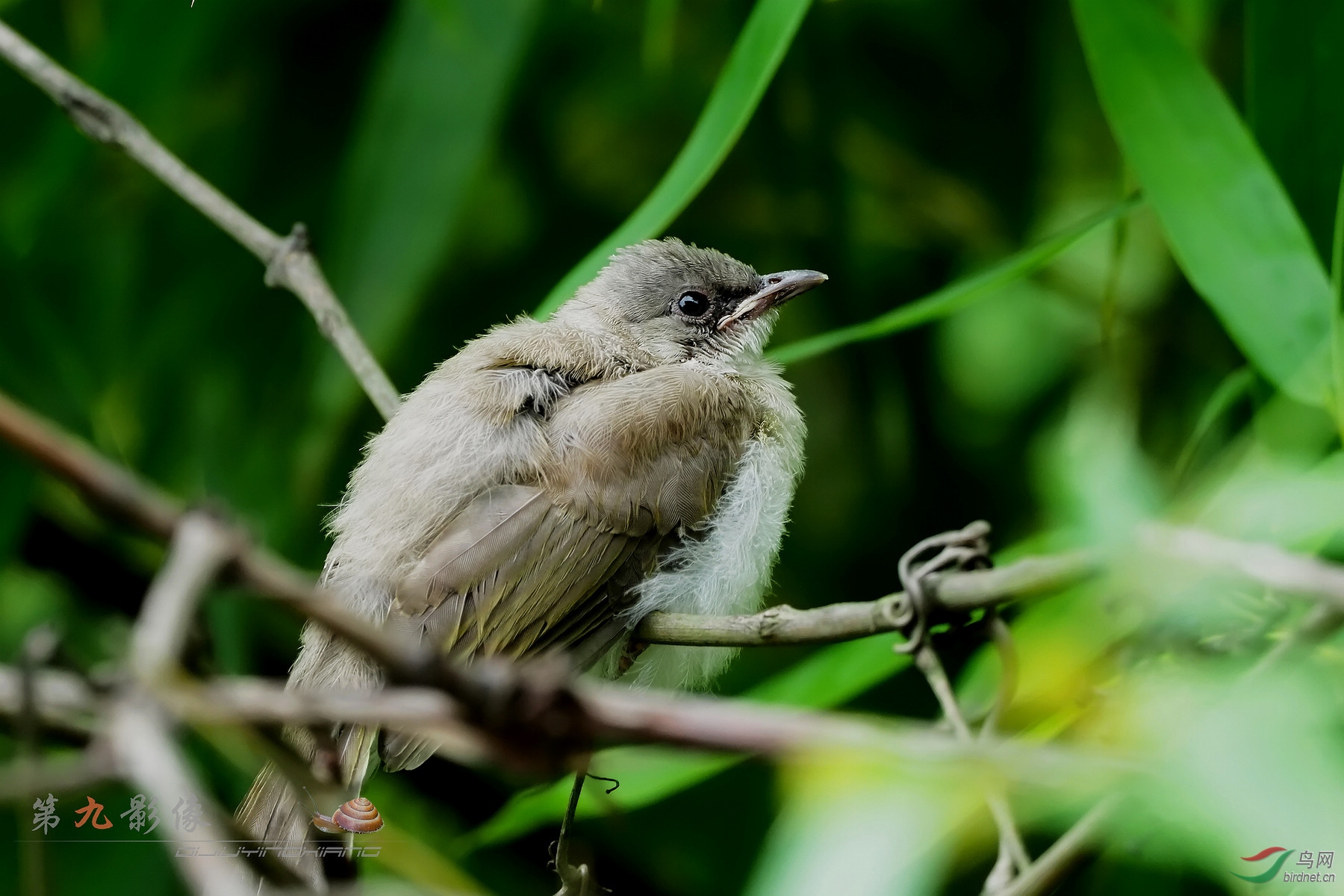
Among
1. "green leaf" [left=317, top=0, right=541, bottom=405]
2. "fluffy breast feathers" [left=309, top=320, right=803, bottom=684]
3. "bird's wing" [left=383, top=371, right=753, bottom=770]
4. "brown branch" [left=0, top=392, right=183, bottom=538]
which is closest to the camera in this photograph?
"brown branch" [left=0, top=392, right=183, bottom=538]

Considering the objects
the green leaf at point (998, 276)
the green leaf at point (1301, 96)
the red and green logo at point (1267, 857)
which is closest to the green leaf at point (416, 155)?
the green leaf at point (998, 276)

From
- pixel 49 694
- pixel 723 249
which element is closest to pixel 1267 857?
pixel 49 694

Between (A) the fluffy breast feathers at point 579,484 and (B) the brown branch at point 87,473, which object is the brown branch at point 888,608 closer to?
(A) the fluffy breast feathers at point 579,484

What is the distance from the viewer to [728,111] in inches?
90.7

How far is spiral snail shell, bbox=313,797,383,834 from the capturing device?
1252 mm

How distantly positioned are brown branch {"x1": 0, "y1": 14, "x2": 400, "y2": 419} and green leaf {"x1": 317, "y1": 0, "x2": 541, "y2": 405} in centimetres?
28

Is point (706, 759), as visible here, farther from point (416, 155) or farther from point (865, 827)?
point (416, 155)

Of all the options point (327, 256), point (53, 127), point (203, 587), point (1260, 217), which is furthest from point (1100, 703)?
point (53, 127)

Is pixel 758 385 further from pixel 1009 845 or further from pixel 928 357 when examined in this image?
pixel 1009 845

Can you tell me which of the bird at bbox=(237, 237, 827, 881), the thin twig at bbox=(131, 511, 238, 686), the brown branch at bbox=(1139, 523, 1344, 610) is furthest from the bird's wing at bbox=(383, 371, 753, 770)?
the thin twig at bbox=(131, 511, 238, 686)

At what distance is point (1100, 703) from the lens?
1.53 m

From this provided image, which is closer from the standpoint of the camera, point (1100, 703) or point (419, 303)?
point (1100, 703)

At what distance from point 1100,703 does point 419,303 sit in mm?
2522

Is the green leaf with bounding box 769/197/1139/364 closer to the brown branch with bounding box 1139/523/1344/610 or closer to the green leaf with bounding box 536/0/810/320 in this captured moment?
the green leaf with bounding box 536/0/810/320
